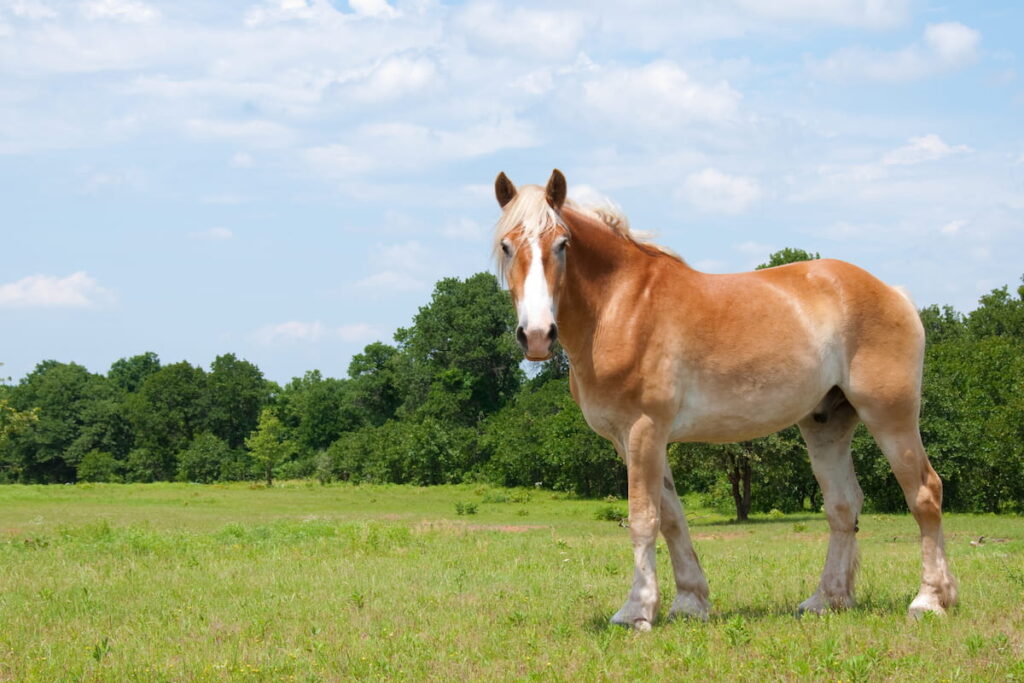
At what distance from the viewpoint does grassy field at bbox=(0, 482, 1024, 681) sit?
6000 millimetres

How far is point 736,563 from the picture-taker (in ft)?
39.9

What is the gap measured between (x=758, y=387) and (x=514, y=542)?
29.1 feet

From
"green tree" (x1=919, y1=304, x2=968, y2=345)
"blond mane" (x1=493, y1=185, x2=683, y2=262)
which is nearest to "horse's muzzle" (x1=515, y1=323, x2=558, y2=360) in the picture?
"blond mane" (x1=493, y1=185, x2=683, y2=262)

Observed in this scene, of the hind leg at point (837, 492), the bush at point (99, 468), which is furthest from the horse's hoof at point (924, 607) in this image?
the bush at point (99, 468)

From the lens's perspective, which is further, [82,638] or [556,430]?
[556,430]

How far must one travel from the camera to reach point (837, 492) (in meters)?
8.11

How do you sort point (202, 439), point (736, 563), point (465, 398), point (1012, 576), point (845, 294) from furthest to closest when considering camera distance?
point (202, 439) → point (465, 398) → point (736, 563) → point (1012, 576) → point (845, 294)

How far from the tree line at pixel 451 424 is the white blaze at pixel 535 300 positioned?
1989cm

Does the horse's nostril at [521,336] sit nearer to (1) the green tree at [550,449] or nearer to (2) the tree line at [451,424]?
(2) the tree line at [451,424]

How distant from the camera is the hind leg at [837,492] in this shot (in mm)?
7945

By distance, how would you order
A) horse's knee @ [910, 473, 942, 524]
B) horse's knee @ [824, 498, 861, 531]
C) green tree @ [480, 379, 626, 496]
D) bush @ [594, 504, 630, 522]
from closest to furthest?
horse's knee @ [910, 473, 942, 524]
horse's knee @ [824, 498, 861, 531]
bush @ [594, 504, 630, 522]
green tree @ [480, 379, 626, 496]

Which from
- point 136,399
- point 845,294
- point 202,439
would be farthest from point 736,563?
point 136,399

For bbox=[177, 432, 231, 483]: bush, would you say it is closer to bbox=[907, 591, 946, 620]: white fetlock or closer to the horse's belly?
the horse's belly

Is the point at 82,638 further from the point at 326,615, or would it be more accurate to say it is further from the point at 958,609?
the point at 958,609
